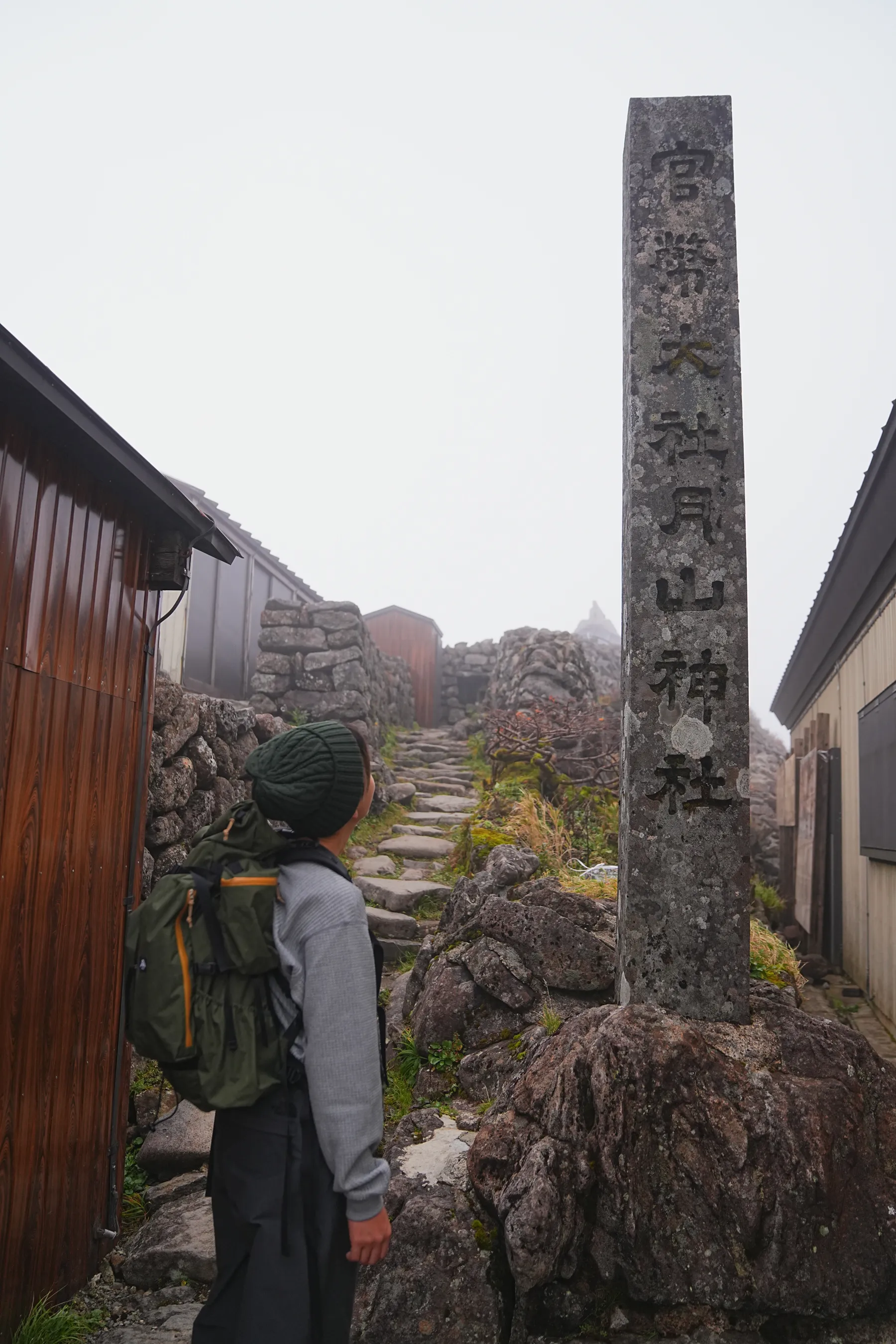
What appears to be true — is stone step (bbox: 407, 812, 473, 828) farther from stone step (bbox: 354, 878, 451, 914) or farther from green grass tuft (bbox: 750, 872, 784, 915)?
green grass tuft (bbox: 750, 872, 784, 915)

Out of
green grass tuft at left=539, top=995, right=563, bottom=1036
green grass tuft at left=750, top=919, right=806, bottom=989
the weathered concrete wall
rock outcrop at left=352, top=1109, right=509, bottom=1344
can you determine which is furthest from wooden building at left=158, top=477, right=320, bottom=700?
rock outcrop at left=352, top=1109, right=509, bottom=1344

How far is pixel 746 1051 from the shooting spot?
398 cm

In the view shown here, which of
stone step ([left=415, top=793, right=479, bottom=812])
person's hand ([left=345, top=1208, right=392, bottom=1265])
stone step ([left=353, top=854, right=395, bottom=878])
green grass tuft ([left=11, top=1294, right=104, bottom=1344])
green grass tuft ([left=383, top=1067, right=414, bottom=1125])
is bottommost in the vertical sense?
green grass tuft ([left=11, top=1294, right=104, bottom=1344])

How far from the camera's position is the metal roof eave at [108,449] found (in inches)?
135

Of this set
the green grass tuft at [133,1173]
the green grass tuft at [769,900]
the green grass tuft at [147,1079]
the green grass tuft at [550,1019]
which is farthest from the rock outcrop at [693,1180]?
the green grass tuft at [769,900]

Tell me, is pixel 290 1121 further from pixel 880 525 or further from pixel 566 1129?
pixel 880 525

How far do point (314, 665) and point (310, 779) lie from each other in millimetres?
11684

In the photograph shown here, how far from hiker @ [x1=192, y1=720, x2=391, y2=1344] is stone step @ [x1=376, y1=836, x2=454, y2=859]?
753 centimetres

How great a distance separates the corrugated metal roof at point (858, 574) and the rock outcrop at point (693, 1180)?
4.72m

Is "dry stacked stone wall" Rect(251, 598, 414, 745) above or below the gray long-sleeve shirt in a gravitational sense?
above

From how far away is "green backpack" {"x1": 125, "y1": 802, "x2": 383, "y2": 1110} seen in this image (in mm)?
2225

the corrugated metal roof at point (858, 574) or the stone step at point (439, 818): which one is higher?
the corrugated metal roof at point (858, 574)

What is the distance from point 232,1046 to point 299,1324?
2.38 feet

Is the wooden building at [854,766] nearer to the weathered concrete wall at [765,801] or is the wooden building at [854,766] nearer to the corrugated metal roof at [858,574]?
the corrugated metal roof at [858,574]
